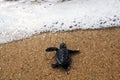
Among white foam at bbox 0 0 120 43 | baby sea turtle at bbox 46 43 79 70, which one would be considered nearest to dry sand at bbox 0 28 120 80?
baby sea turtle at bbox 46 43 79 70

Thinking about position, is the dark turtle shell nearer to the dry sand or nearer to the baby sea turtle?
the baby sea turtle

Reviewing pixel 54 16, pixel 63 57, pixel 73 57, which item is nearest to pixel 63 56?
pixel 63 57

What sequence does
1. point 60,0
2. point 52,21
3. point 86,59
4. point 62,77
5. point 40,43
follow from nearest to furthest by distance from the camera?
1. point 62,77
2. point 86,59
3. point 40,43
4. point 52,21
5. point 60,0

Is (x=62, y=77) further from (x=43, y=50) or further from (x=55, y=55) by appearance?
(x=43, y=50)

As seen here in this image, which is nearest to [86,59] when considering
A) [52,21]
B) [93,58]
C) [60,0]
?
[93,58]


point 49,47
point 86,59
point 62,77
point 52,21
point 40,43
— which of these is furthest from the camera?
point 52,21

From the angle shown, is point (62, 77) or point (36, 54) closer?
point (62, 77)

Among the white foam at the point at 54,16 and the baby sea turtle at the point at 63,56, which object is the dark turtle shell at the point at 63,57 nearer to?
the baby sea turtle at the point at 63,56

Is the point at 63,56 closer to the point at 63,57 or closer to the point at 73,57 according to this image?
the point at 63,57
